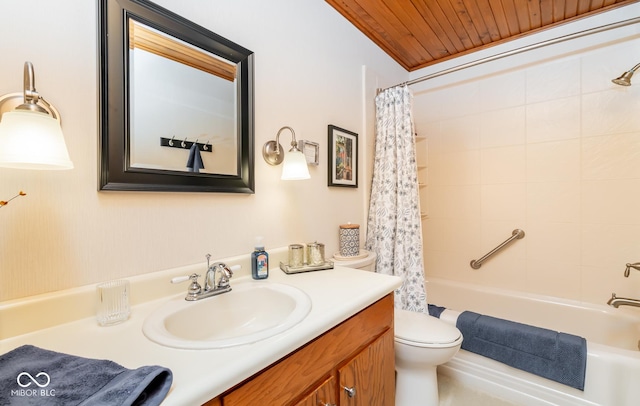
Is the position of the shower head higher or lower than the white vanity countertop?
higher

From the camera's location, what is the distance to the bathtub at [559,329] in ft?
4.08

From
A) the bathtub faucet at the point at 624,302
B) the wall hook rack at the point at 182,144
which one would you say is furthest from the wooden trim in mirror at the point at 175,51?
the bathtub faucet at the point at 624,302

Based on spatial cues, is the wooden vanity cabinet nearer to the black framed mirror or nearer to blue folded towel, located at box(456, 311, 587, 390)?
the black framed mirror

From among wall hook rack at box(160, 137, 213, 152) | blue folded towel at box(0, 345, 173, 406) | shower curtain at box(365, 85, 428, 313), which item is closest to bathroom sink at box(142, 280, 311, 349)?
blue folded towel at box(0, 345, 173, 406)

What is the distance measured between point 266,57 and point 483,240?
2136mm

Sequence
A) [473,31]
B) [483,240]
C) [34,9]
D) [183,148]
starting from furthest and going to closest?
[483,240], [473,31], [183,148], [34,9]

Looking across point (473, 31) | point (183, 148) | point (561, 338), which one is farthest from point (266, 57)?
point (561, 338)

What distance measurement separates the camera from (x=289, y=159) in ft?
3.97

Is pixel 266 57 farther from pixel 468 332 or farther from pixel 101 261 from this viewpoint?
pixel 468 332

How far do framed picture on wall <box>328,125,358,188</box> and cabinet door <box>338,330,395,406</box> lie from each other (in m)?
0.92

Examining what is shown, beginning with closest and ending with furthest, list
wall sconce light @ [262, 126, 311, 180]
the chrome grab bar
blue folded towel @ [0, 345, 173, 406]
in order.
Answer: blue folded towel @ [0, 345, 173, 406]
wall sconce light @ [262, 126, 311, 180]
the chrome grab bar

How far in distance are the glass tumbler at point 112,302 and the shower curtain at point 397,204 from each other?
1.43 m

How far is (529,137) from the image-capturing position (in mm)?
2010

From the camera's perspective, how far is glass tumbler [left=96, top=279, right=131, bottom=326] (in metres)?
0.71
